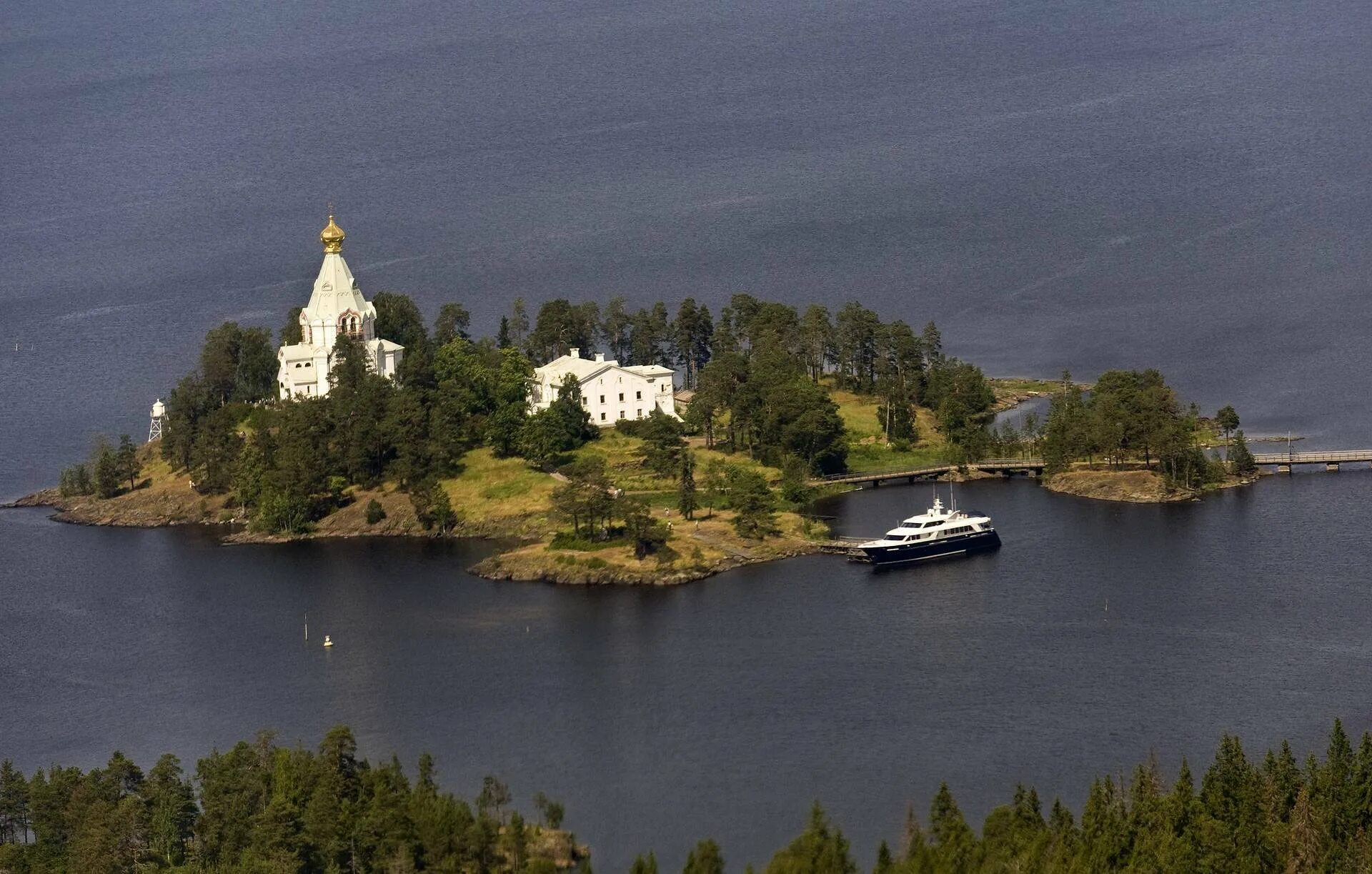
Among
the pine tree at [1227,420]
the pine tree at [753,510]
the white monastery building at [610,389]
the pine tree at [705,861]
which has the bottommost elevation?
the pine tree at [705,861]

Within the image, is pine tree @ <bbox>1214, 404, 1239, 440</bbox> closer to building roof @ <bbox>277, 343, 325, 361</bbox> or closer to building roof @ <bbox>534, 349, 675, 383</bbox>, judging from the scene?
building roof @ <bbox>534, 349, 675, 383</bbox>

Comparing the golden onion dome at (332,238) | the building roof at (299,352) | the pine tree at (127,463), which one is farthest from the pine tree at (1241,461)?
the pine tree at (127,463)

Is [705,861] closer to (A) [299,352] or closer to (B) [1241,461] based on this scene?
(B) [1241,461]

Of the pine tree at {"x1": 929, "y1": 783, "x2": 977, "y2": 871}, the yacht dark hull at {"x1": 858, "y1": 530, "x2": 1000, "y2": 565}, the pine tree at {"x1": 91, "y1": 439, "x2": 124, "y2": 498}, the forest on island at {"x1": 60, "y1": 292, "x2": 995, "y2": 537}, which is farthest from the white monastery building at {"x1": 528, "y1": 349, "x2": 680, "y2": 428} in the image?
the pine tree at {"x1": 929, "y1": 783, "x2": 977, "y2": 871}

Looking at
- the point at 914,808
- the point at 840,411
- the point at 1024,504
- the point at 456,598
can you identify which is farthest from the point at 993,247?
the point at 914,808

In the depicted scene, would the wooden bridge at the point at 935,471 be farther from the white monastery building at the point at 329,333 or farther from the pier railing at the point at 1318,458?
the white monastery building at the point at 329,333

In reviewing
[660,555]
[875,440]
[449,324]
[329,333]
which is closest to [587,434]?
[449,324]

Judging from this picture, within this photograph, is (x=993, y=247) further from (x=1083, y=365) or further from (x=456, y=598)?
(x=456, y=598)
